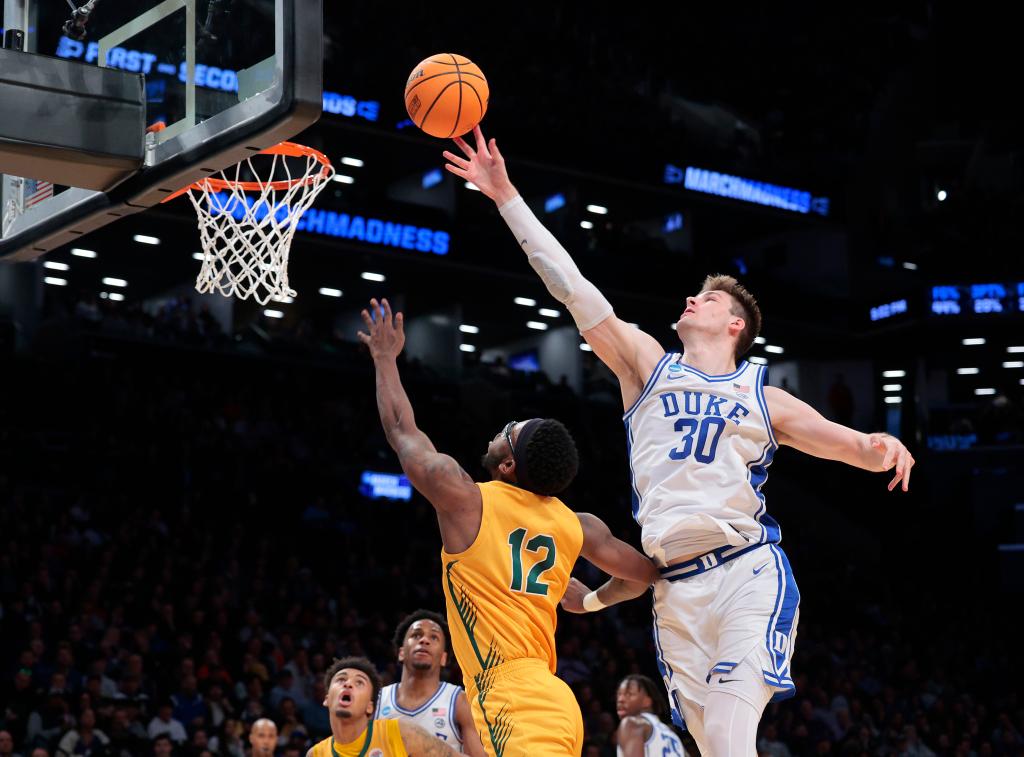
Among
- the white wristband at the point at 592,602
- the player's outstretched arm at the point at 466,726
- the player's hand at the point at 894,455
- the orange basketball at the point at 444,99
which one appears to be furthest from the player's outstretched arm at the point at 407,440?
the player's outstretched arm at the point at 466,726

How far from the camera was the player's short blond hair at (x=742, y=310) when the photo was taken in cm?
501

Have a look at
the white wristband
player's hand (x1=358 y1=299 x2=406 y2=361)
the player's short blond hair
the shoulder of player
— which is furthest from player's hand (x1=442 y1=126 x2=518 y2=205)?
the shoulder of player

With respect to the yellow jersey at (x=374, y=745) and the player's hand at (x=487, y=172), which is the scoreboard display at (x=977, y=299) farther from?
the player's hand at (x=487, y=172)

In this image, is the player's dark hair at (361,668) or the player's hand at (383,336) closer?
the player's hand at (383,336)

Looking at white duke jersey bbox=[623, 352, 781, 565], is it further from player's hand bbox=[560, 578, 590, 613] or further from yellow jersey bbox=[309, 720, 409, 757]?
yellow jersey bbox=[309, 720, 409, 757]

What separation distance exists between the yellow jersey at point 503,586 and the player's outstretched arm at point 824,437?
91cm

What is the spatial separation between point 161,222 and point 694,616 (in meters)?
17.4

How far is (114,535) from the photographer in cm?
1494

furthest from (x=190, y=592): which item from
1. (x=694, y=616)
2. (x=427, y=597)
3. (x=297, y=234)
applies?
(x=694, y=616)

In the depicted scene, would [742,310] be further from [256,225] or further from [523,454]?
[256,225]

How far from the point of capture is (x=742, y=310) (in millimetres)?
5020

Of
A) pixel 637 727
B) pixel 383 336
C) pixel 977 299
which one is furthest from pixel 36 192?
pixel 977 299

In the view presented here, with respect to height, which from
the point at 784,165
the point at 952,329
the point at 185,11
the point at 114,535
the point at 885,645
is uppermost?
the point at 784,165

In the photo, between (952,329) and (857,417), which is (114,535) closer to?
(952,329)
